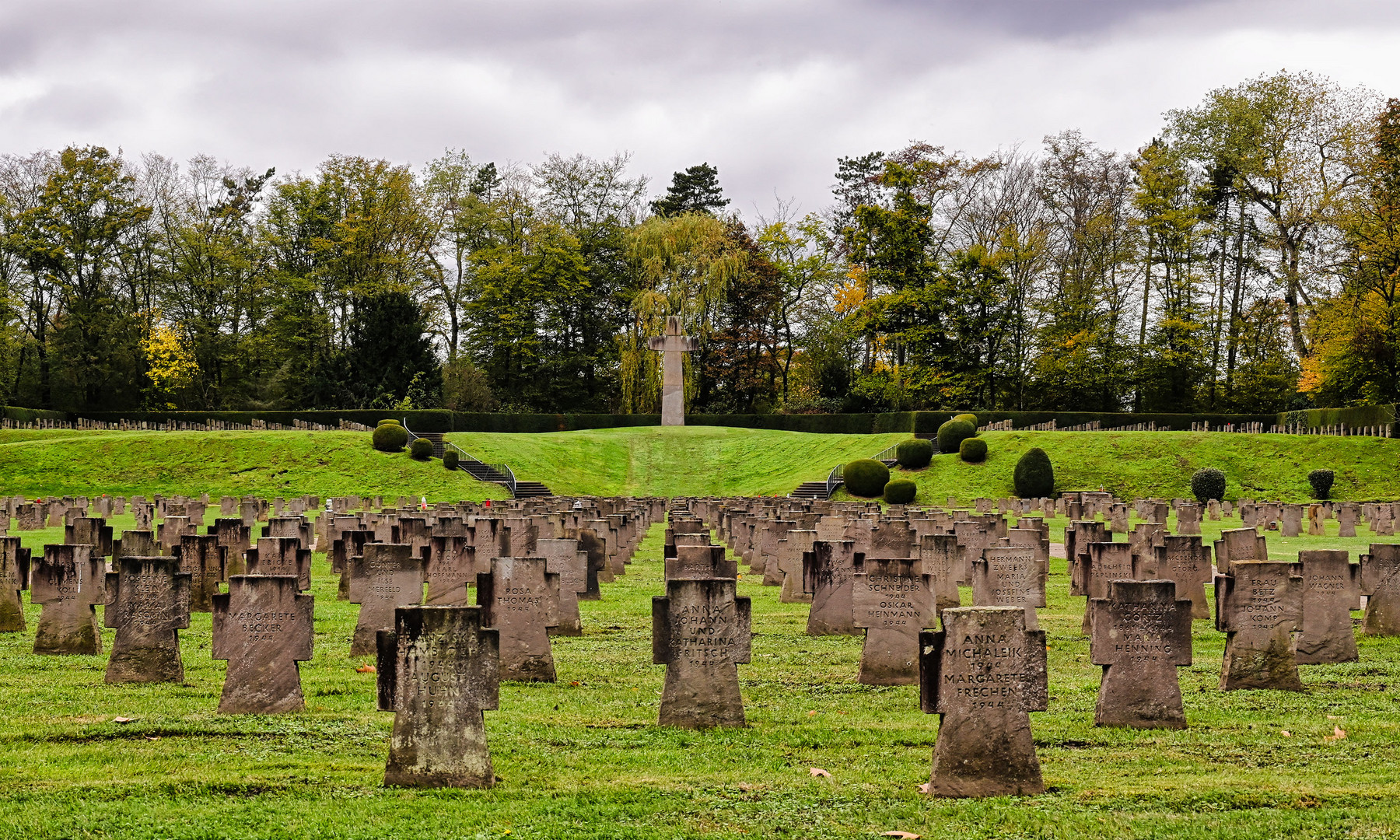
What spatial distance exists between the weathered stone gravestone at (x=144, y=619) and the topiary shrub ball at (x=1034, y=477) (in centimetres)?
3621

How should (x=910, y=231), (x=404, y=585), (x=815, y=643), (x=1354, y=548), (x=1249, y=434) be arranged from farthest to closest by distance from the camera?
(x=910, y=231), (x=1249, y=434), (x=1354, y=548), (x=815, y=643), (x=404, y=585)

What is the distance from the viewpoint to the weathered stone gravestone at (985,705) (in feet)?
19.7

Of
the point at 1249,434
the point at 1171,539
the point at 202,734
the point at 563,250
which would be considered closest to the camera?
the point at 202,734

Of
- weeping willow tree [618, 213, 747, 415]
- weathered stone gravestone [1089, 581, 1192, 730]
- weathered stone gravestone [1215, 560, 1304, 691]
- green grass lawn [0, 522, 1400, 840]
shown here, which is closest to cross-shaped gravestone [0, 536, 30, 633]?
green grass lawn [0, 522, 1400, 840]

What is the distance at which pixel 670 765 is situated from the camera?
679cm

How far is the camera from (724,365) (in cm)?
7338

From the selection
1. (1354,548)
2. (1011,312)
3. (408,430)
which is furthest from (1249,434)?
(408,430)

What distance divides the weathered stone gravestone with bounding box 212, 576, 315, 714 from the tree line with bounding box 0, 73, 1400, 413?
54475 millimetres

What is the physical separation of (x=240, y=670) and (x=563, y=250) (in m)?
66.4

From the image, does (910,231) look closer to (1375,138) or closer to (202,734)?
(1375,138)

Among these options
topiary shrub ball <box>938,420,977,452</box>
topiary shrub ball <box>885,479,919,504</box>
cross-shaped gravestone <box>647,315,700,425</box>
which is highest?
cross-shaped gravestone <box>647,315,700,425</box>

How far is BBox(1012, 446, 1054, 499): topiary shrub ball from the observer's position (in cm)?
4247

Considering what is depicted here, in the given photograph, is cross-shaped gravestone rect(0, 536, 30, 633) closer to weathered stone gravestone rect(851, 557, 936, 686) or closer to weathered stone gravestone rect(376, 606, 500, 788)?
weathered stone gravestone rect(376, 606, 500, 788)

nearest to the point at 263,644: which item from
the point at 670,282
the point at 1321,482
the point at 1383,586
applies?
the point at 1383,586
